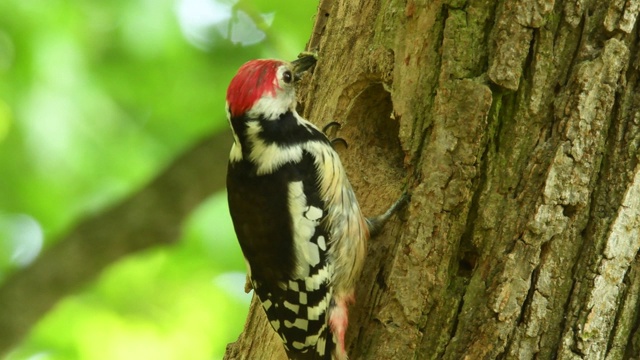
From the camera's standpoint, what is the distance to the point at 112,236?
6113 millimetres

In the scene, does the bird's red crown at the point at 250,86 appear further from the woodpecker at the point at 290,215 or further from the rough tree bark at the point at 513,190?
the rough tree bark at the point at 513,190

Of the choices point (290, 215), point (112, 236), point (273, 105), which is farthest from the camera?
point (112, 236)

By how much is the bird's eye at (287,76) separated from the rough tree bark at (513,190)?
542mm

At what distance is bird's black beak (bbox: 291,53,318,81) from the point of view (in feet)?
12.6

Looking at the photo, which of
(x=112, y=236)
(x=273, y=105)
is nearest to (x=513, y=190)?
(x=273, y=105)

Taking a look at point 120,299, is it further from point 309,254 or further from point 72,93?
point 309,254

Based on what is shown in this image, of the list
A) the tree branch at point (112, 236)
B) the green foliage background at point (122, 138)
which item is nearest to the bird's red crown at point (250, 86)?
the green foliage background at point (122, 138)

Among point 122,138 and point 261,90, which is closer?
point 261,90

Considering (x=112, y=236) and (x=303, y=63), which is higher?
(x=303, y=63)

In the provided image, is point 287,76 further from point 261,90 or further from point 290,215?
point 290,215

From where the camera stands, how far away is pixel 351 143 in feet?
12.6

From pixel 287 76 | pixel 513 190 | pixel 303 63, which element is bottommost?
pixel 513 190

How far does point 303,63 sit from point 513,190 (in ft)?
4.45

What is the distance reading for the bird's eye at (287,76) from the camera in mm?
3676
